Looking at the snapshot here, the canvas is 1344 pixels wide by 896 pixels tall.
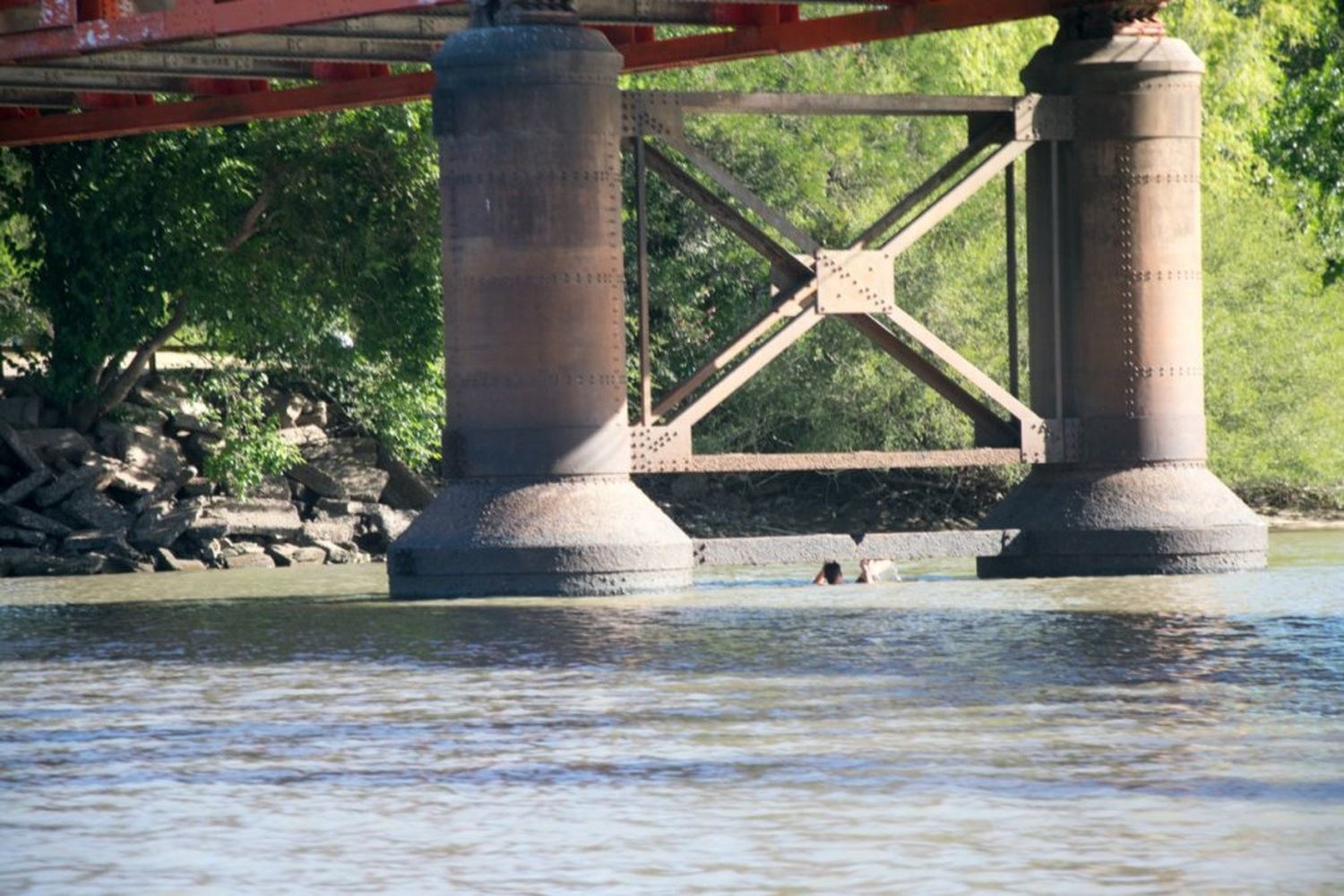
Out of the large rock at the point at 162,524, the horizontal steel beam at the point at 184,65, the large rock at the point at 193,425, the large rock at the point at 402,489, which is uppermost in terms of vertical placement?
the horizontal steel beam at the point at 184,65

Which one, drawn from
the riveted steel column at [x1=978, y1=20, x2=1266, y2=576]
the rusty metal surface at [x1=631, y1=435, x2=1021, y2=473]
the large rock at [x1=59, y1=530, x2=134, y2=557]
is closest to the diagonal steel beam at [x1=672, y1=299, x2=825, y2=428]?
the rusty metal surface at [x1=631, y1=435, x2=1021, y2=473]

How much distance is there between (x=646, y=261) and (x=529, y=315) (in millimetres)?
3343

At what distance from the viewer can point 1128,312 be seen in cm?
2564

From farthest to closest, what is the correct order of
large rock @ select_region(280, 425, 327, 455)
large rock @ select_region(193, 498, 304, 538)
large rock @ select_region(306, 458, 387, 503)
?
large rock @ select_region(280, 425, 327, 455), large rock @ select_region(306, 458, 387, 503), large rock @ select_region(193, 498, 304, 538)

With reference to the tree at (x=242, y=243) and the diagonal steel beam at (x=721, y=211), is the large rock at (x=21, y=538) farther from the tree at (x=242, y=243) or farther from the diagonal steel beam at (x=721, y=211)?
the diagonal steel beam at (x=721, y=211)

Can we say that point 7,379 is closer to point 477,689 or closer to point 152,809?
point 477,689

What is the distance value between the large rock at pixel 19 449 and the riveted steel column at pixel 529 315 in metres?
10.00

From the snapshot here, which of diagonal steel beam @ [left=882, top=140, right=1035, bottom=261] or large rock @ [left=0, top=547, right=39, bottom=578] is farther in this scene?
large rock @ [left=0, top=547, right=39, bottom=578]

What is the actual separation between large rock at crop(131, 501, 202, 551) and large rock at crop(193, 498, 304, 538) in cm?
25

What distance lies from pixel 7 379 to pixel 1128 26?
50.0ft

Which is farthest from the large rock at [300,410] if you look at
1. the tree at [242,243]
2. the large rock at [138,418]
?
the tree at [242,243]

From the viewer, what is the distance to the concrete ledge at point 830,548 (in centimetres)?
2342

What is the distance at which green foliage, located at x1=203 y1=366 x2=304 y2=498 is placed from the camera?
108 feet

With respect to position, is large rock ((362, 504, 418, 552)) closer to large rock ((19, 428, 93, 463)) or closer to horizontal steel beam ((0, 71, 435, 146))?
large rock ((19, 428, 93, 463))
